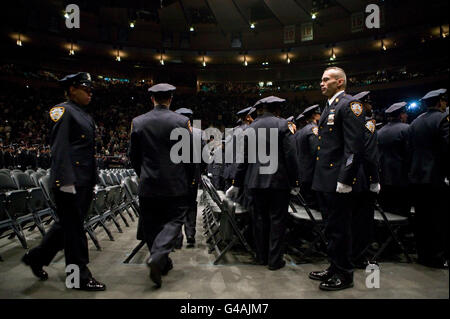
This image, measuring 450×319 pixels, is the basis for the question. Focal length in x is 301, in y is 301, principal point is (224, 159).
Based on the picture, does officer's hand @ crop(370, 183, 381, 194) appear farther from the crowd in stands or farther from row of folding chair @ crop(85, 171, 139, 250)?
the crowd in stands

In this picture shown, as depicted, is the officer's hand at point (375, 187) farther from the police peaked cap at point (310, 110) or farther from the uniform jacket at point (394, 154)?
the police peaked cap at point (310, 110)

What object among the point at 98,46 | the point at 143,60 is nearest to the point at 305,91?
the point at 143,60

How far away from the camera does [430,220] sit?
10.1ft

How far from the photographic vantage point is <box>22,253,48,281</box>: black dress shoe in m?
2.56

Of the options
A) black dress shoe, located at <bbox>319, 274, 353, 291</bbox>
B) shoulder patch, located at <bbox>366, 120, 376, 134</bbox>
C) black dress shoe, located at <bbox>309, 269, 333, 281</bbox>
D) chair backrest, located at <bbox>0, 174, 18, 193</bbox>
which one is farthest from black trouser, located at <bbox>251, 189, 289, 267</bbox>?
chair backrest, located at <bbox>0, 174, 18, 193</bbox>

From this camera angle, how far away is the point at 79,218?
97.3 inches

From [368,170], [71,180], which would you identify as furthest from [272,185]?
[71,180]

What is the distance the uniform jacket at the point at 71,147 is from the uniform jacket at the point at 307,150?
8.91 feet

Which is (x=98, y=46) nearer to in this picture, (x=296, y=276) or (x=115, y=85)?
(x=115, y=85)

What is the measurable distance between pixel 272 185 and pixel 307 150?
52.8 inches

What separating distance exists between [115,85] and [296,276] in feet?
74.5

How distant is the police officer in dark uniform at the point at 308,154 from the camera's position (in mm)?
4047


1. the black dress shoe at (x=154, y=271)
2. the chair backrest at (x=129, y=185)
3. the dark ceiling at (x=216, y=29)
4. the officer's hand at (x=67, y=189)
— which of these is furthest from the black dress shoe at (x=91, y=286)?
the dark ceiling at (x=216, y=29)

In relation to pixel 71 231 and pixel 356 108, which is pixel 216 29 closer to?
pixel 356 108
